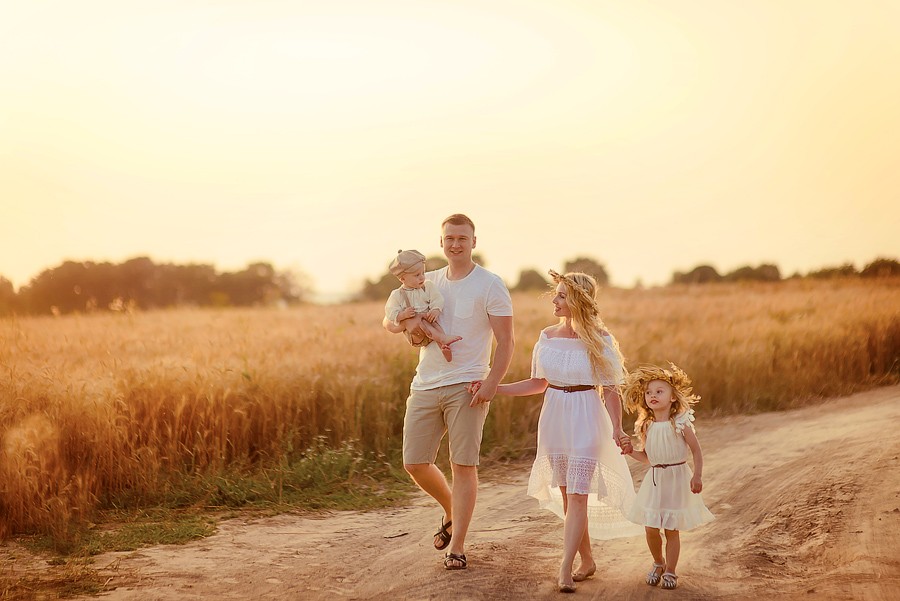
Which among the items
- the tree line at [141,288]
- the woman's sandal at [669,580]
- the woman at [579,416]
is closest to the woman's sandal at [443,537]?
the woman at [579,416]

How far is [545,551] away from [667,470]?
1.48m

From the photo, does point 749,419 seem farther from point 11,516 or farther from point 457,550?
point 11,516

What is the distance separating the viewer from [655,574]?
6.11 meters

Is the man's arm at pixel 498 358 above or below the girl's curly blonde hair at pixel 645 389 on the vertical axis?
above

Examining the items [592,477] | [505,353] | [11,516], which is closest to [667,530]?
[592,477]

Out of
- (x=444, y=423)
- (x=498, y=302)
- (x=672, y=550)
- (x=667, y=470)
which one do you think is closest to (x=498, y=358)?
(x=498, y=302)

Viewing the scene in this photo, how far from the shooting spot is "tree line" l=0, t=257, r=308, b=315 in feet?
→ 43.5

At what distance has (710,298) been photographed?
24156mm

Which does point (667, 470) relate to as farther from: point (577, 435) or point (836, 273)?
point (836, 273)

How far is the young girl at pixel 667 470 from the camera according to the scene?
5.94 metres

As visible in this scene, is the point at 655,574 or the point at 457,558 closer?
the point at 655,574

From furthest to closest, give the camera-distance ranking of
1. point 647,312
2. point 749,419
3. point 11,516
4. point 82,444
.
→ point 647,312 → point 749,419 → point 82,444 → point 11,516

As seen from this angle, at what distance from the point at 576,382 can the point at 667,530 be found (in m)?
1.09

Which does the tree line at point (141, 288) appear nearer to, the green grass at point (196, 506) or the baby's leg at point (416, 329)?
the green grass at point (196, 506)
